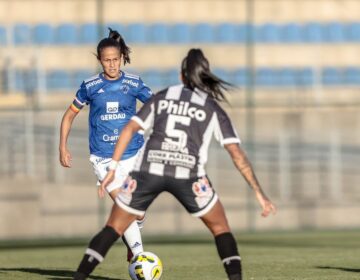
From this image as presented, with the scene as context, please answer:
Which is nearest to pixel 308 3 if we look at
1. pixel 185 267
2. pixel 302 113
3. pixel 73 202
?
pixel 302 113

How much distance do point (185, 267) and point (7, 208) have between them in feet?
30.8

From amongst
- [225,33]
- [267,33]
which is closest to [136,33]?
[225,33]

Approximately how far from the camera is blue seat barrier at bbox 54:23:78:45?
24.9 metres

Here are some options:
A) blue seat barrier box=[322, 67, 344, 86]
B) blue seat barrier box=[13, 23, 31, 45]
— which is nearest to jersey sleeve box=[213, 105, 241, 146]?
blue seat barrier box=[13, 23, 31, 45]

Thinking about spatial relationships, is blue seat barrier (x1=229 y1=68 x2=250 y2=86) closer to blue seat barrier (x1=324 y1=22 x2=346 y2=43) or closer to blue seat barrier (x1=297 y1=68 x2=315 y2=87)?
blue seat barrier (x1=297 y1=68 x2=315 y2=87)

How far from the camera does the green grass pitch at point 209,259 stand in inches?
428

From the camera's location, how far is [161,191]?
7926 mm

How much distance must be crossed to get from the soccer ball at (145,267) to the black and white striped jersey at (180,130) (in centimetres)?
180

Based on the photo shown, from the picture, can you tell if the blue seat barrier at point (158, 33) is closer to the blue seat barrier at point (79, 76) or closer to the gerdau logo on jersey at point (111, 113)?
the blue seat barrier at point (79, 76)

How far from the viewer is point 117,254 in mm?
14812

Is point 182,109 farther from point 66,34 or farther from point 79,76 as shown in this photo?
point 66,34

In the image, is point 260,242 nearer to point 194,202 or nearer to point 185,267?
point 185,267

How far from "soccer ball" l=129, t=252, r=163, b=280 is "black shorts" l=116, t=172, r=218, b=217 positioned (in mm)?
1678

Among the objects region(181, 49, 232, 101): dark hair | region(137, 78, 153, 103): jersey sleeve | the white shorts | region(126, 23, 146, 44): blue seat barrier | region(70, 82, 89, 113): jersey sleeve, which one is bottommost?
the white shorts
